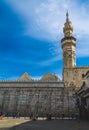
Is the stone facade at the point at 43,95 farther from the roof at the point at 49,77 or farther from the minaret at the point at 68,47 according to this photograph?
the roof at the point at 49,77

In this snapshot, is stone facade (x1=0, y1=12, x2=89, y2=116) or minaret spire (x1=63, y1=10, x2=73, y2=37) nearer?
stone facade (x1=0, y1=12, x2=89, y2=116)

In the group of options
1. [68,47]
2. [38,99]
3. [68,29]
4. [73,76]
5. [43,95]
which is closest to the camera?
[38,99]

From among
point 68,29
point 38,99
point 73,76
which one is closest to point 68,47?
point 68,29

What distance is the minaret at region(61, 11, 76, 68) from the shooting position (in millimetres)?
45378

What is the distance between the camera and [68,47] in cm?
4672

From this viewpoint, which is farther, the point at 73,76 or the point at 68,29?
the point at 68,29

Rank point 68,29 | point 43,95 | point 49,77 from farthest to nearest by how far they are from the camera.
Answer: point 49,77 → point 68,29 → point 43,95

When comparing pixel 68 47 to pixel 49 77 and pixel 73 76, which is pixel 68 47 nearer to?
pixel 73 76

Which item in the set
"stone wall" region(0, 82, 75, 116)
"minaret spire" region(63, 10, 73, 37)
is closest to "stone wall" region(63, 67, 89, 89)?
"stone wall" region(0, 82, 75, 116)

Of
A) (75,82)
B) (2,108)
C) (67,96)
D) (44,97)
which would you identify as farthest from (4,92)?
(75,82)

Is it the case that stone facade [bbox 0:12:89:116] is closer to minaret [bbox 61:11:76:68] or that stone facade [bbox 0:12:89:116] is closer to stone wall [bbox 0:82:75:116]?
stone wall [bbox 0:82:75:116]

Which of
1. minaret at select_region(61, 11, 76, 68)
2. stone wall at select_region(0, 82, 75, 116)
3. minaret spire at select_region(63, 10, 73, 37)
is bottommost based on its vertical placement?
stone wall at select_region(0, 82, 75, 116)

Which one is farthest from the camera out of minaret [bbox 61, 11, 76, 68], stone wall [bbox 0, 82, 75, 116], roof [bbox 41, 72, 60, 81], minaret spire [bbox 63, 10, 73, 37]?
roof [bbox 41, 72, 60, 81]

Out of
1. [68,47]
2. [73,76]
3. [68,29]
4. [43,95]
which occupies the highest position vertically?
[68,29]
